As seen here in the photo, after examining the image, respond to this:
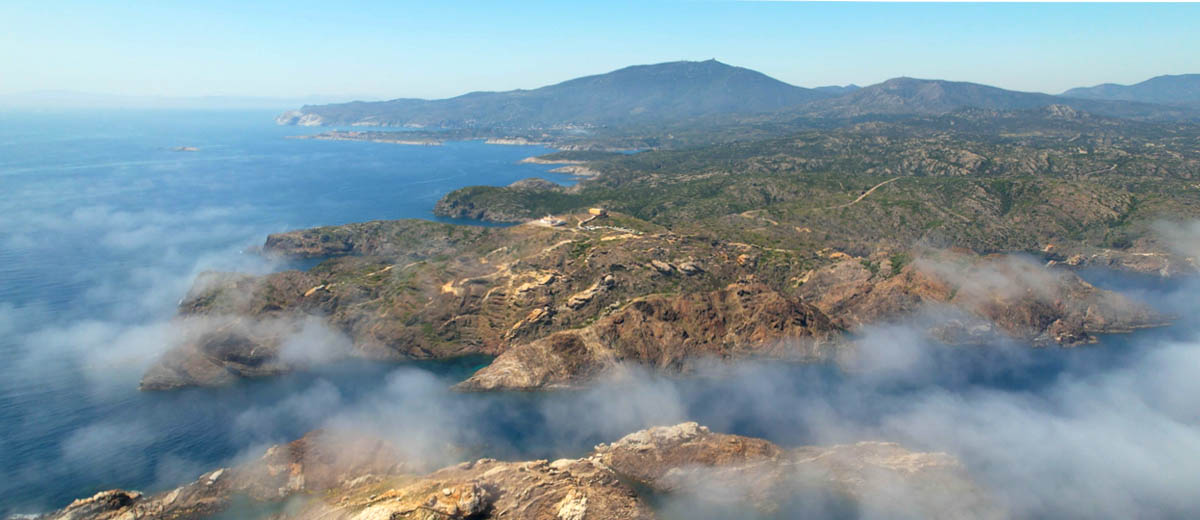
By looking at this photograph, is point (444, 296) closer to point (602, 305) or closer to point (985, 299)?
point (602, 305)

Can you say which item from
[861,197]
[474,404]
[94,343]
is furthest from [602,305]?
[861,197]

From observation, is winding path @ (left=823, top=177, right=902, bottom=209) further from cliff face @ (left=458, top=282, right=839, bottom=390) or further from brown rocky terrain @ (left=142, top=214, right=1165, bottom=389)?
cliff face @ (left=458, top=282, right=839, bottom=390)

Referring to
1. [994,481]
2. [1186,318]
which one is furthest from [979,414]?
[1186,318]

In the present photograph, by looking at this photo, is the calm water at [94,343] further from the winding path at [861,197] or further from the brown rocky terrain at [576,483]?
the winding path at [861,197]

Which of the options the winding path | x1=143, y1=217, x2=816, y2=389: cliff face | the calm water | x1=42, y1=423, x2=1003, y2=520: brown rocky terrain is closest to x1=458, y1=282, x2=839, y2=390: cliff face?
x1=143, y1=217, x2=816, y2=389: cliff face

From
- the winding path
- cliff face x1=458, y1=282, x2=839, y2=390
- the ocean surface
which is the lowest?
the ocean surface

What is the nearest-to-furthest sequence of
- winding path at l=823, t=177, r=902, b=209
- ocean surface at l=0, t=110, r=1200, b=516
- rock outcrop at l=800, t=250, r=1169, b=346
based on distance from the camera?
ocean surface at l=0, t=110, r=1200, b=516, rock outcrop at l=800, t=250, r=1169, b=346, winding path at l=823, t=177, r=902, b=209
